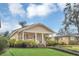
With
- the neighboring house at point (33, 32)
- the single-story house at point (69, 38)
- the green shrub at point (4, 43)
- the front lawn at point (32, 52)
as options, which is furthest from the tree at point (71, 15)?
the green shrub at point (4, 43)

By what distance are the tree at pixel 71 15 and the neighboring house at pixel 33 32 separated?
210mm

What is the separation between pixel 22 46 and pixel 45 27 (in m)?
0.37

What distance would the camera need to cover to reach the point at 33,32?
10.4ft

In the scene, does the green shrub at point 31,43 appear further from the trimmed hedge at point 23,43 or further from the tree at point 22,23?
the tree at point 22,23

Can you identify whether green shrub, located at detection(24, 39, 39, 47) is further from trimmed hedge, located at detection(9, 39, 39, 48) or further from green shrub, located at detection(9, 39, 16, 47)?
green shrub, located at detection(9, 39, 16, 47)

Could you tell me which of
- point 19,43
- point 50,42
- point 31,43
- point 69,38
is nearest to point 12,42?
point 19,43

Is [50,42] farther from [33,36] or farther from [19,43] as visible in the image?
[19,43]

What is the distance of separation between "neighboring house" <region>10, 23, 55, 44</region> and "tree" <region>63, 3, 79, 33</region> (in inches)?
8.3

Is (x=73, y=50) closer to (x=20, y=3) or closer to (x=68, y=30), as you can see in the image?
(x=68, y=30)

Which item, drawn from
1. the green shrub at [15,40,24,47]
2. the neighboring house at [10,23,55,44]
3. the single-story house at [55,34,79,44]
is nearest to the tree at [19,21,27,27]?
the neighboring house at [10,23,55,44]

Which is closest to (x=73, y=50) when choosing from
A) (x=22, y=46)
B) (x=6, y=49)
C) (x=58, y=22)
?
(x=58, y=22)

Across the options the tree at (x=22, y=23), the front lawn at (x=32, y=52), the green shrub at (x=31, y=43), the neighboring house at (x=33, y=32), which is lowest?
the front lawn at (x=32, y=52)

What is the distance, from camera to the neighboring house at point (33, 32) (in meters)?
3.12

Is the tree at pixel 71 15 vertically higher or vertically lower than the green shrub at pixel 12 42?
higher
